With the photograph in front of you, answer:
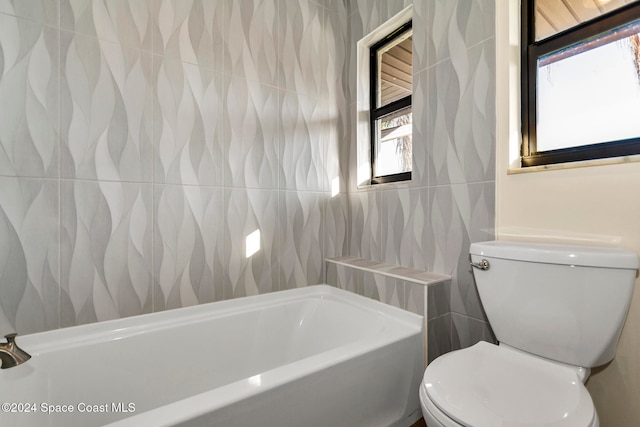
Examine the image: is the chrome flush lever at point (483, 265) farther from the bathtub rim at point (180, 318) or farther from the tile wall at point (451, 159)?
the bathtub rim at point (180, 318)

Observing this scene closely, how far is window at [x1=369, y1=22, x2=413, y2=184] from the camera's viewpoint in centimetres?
191

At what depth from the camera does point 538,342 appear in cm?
106

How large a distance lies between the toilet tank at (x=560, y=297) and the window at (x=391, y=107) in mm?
876

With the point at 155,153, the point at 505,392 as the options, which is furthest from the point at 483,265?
the point at 155,153

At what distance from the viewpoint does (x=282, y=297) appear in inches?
71.9

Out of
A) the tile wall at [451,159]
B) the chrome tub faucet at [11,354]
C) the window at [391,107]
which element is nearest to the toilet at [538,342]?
the tile wall at [451,159]

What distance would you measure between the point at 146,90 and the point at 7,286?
102 centimetres

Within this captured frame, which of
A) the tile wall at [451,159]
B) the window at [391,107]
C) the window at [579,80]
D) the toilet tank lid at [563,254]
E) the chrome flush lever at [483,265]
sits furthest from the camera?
the window at [391,107]

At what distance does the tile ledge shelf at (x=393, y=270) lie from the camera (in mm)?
1471

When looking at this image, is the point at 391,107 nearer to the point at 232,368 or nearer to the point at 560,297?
the point at 560,297

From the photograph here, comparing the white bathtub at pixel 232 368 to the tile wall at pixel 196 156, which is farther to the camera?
the tile wall at pixel 196 156

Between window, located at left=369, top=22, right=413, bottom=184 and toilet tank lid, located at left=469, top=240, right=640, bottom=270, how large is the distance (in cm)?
79

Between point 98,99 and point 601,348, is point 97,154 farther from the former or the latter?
point 601,348

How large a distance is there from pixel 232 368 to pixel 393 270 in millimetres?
992
